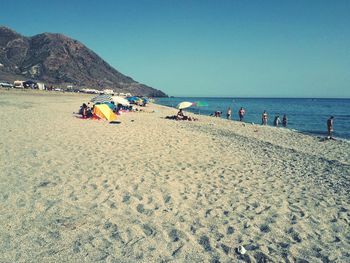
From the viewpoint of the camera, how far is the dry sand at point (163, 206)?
454cm

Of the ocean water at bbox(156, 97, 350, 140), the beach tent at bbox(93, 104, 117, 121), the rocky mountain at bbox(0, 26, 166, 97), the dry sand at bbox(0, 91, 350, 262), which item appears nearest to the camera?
the dry sand at bbox(0, 91, 350, 262)

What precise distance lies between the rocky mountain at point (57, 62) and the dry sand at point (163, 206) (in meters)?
133

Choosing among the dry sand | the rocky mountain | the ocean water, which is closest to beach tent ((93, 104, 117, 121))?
the dry sand

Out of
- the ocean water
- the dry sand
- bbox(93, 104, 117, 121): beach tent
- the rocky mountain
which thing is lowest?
the ocean water

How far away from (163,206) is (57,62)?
16909 cm

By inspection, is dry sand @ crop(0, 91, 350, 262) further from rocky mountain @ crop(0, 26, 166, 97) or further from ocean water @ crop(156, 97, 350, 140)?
rocky mountain @ crop(0, 26, 166, 97)

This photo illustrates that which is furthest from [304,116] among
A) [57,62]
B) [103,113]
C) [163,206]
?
[57,62]

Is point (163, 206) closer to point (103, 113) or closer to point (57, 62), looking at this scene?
point (103, 113)

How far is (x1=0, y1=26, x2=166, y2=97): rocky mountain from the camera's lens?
5684 inches

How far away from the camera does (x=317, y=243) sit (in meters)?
4.94

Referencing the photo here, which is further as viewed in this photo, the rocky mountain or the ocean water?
the rocky mountain

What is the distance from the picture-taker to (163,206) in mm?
6164

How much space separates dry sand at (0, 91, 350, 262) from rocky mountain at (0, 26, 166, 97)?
13263cm

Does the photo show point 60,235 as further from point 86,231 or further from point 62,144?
Answer: point 62,144
